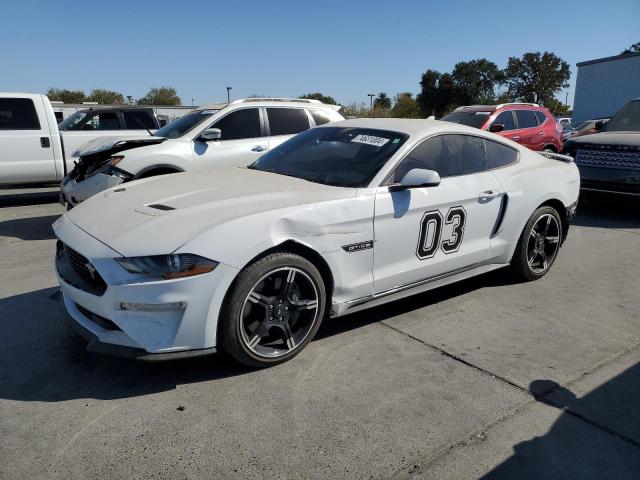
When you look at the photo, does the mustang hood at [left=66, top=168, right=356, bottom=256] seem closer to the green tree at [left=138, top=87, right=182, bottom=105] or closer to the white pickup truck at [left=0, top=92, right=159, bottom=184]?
the white pickup truck at [left=0, top=92, right=159, bottom=184]

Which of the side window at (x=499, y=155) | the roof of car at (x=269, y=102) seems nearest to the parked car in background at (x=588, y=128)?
the roof of car at (x=269, y=102)

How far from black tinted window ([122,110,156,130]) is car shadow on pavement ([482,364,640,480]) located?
8945 millimetres

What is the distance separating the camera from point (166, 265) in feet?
9.18

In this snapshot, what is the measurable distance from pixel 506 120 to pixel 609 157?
3827mm

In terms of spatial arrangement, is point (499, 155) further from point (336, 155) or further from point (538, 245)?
point (336, 155)

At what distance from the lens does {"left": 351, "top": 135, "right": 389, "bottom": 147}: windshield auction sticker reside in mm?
3962

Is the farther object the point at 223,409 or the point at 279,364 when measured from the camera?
the point at 279,364

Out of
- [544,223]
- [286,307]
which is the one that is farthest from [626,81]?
[286,307]

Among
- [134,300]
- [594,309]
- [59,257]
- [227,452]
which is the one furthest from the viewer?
[594,309]

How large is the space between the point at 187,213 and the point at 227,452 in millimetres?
1363

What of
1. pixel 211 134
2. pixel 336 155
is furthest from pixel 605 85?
pixel 336 155

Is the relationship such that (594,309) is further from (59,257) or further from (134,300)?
(59,257)

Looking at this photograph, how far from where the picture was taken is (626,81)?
34.2 metres

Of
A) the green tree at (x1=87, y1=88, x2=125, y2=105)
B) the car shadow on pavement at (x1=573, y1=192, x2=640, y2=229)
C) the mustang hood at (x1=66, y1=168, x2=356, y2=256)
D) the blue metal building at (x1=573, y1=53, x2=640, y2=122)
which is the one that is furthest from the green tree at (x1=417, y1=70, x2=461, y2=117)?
the mustang hood at (x1=66, y1=168, x2=356, y2=256)
